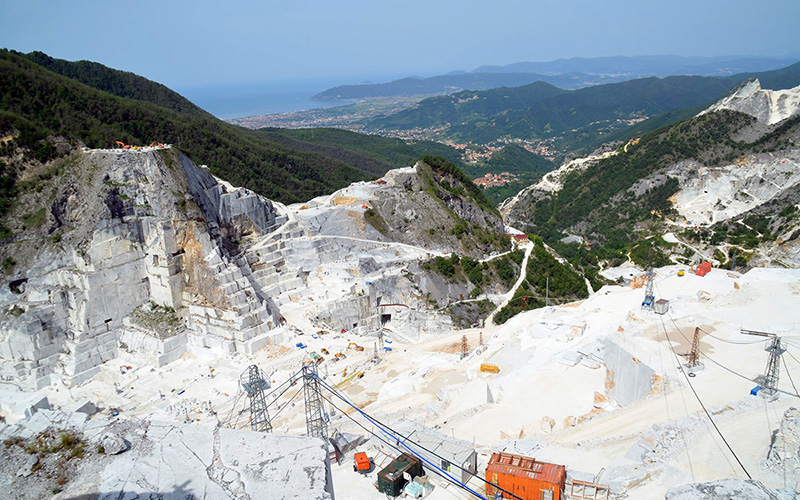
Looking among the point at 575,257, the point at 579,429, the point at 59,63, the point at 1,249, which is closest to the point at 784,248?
the point at 575,257

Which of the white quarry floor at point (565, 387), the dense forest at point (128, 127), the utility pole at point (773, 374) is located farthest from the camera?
the dense forest at point (128, 127)

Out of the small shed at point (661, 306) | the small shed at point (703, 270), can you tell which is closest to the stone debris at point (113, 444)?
the small shed at point (661, 306)

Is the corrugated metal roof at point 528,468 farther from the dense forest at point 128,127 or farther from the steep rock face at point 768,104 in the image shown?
the steep rock face at point 768,104

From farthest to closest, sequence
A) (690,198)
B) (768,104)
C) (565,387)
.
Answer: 1. (768,104)
2. (690,198)
3. (565,387)

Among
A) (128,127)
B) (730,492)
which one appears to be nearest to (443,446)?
(730,492)

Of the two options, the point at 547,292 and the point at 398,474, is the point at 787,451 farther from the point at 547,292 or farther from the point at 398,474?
the point at 547,292

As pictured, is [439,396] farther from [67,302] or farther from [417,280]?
[67,302]
